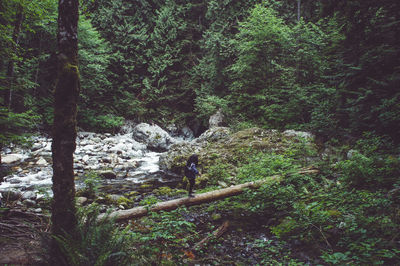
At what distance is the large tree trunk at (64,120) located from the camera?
2.38 metres

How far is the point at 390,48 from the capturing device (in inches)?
226

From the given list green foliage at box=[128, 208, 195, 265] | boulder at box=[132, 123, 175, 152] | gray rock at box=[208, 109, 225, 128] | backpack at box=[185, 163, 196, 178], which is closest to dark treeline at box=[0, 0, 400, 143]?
gray rock at box=[208, 109, 225, 128]

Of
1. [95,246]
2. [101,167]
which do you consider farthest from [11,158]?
[95,246]

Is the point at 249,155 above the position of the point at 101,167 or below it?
above

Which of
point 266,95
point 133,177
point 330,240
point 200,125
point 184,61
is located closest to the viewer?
point 330,240

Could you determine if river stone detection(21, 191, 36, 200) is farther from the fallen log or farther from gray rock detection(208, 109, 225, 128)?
gray rock detection(208, 109, 225, 128)

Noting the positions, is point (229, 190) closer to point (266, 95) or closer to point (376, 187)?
point (376, 187)

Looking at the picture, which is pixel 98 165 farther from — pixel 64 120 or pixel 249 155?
pixel 64 120

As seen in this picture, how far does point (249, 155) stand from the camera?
8719mm

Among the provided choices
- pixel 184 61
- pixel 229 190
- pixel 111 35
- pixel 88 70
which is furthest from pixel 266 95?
pixel 111 35

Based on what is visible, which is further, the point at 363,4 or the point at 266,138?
the point at 266,138

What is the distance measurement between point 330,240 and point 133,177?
843 cm

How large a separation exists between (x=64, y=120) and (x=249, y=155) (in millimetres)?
7503

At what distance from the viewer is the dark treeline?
19.0 feet
